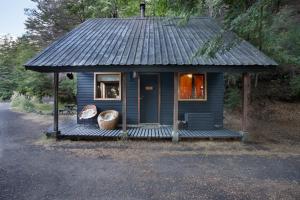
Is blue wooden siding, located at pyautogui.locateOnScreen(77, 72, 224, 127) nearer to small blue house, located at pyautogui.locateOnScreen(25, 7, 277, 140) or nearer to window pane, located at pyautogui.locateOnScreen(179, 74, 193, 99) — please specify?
small blue house, located at pyautogui.locateOnScreen(25, 7, 277, 140)

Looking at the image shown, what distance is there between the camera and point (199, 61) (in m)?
9.16

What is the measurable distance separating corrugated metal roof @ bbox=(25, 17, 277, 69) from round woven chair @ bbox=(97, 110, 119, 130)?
8.20 feet

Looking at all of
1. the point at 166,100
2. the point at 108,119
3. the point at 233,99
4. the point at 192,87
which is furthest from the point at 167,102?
Answer: the point at 233,99

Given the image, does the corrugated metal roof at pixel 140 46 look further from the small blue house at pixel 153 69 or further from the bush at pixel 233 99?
the bush at pixel 233 99

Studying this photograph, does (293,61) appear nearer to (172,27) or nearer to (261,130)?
(261,130)

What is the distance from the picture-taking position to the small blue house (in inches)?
362

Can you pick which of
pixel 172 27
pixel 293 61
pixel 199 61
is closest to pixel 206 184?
pixel 199 61

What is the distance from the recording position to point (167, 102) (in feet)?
38.9

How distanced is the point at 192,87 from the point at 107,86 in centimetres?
341

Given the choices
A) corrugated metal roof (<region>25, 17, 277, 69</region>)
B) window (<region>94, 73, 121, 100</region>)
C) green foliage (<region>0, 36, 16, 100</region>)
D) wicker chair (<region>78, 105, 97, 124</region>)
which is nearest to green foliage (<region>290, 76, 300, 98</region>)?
corrugated metal roof (<region>25, 17, 277, 69</region>)

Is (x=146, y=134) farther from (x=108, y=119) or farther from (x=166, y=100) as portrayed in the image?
(x=166, y=100)

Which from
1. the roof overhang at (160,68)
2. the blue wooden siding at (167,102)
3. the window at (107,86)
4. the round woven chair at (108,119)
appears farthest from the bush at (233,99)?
the round woven chair at (108,119)

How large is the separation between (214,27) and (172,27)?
191cm

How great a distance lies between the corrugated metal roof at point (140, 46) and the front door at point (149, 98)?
1525 millimetres
